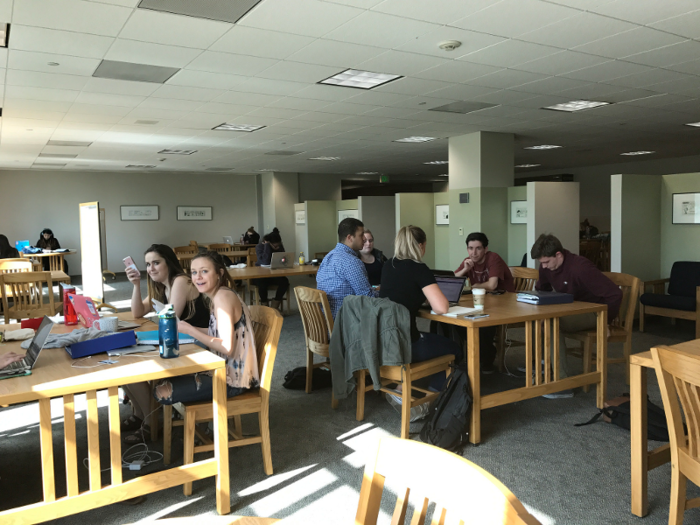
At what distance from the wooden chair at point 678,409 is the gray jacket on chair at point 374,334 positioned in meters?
1.40

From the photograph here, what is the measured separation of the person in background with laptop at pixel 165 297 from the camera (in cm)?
323

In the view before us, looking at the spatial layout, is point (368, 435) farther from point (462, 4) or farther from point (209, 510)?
point (462, 4)

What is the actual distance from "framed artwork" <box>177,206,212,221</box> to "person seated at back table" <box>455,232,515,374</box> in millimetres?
12256

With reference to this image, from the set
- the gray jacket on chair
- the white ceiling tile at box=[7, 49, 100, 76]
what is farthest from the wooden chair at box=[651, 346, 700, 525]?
the white ceiling tile at box=[7, 49, 100, 76]

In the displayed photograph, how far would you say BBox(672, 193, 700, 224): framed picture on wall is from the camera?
20.5ft

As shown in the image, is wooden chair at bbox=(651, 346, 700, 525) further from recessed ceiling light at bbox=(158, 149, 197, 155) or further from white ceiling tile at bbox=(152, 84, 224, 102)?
recessed ceiling light at bbox=(158, 149, 197, 155)

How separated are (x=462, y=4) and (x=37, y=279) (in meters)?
5.19

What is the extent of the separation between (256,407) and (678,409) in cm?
185

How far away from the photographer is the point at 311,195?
52.4 ft

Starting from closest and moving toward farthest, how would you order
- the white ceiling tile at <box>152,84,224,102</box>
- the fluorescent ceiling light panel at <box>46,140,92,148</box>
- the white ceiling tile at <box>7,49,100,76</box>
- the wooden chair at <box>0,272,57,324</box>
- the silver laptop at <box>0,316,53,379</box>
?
1. the silver laptop at <box>0,316,53,379</box>
2. the white ceiling tile at <box>7,49,100,76</box>
3. the white ceiling tile at <box>152,84,224,102</box>
4. the wooden chair at <box>0,272,57,324</box>
5. the fluorescent ceiling light panel at <box>46,140,92,148</box>

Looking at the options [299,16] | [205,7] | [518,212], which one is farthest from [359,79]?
A: [518,212]

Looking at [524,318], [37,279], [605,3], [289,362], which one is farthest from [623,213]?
[37,279]

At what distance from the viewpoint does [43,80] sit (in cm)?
505

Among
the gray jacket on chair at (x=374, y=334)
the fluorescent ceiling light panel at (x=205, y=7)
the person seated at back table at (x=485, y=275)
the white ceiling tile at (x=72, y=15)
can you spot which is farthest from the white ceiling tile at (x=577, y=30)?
the white ceiling tile at (x=72, y=15)
